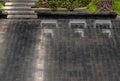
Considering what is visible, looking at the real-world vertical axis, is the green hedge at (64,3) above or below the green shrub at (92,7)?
above

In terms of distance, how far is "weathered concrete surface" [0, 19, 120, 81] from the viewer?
2377cm

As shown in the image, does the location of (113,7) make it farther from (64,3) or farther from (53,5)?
(53,5)

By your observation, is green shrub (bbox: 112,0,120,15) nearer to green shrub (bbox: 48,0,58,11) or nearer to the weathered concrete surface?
the weathered concrete surface

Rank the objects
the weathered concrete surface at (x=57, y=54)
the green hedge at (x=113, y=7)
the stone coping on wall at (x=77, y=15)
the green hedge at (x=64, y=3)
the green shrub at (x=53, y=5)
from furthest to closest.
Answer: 1. the green hedge at (x=113, y=7)
2. the green hedge at (x=64, y=3)
3. the green shrub at (x=53, y=5)
4. the stone coping on wall at (x=77, y=15)
5. the weathered concrete surface at (x=57, y=54)

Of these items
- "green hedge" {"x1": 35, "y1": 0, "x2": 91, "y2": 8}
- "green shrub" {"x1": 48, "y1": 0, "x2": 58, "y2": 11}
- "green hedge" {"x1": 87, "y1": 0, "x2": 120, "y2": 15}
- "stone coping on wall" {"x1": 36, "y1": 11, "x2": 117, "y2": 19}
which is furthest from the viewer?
"green hedge" {"x1": 87, "y1": 0, "x2": 120, "y2": 15}

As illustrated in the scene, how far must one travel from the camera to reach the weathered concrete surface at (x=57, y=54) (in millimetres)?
23766

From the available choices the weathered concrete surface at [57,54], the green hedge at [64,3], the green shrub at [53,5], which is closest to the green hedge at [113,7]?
the green hedge at [64,3]

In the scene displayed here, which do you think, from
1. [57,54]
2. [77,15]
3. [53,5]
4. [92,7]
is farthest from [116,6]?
[57,54]

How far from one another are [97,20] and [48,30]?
506 cm

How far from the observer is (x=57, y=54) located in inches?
1025

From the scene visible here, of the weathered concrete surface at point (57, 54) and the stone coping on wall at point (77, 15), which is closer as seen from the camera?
the weathered concrete surface at point (57, 54)

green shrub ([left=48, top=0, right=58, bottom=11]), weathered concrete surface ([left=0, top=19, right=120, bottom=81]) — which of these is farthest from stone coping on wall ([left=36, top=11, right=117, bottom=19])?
green shrub ([left=48, top=0, right=58, bottom=11])

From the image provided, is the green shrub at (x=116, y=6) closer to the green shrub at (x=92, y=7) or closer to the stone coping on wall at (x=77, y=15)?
the green shrub at (x=92, y=7)

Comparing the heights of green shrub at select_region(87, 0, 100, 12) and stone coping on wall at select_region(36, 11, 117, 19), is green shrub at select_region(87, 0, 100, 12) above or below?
below
